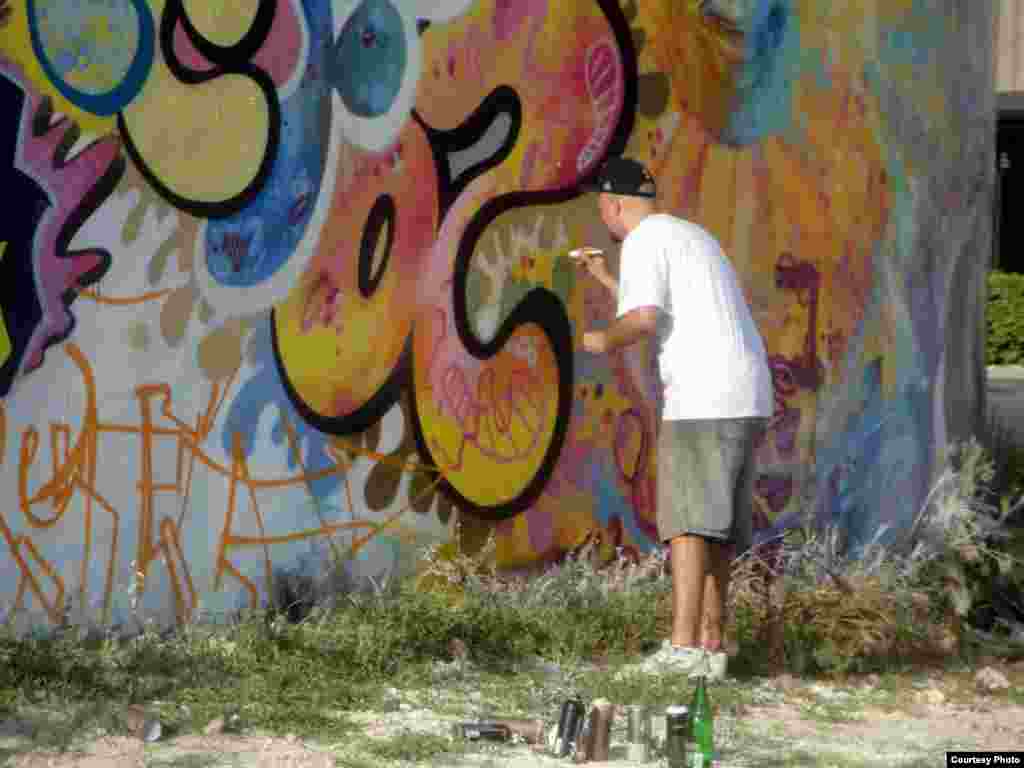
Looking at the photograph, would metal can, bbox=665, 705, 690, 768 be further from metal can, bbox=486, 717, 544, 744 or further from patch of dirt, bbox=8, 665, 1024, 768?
metal can, bbox=486, 717, 544, 744

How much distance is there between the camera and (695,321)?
5.34m

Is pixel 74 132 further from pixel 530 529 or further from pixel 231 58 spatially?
pixel 530 529

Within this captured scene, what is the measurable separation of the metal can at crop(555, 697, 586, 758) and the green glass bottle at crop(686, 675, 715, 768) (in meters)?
0.30

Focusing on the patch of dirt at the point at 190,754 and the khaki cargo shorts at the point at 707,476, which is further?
the khaki cargo shorts at the point at 707,476

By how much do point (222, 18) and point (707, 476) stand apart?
213 cm

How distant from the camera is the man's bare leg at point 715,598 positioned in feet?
17.9

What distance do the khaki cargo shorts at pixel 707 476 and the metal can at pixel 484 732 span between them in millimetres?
1063

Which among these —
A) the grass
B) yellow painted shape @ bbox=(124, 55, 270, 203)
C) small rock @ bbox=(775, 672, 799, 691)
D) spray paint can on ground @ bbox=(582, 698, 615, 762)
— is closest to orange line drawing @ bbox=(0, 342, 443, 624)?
the grass

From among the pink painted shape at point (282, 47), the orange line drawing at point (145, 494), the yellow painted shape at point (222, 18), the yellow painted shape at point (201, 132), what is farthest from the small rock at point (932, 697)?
the yellow painted shape at point (222, 18)

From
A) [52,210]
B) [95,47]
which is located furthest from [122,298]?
[95,47]

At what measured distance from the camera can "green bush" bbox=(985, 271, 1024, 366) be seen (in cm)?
2341

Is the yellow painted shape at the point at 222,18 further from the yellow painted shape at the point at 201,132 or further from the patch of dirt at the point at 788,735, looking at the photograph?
the patch of dirt at the point at 788,735

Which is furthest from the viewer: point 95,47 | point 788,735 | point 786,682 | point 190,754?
point 786,682

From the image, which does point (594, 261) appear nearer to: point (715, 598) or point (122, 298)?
point (715, 598)
